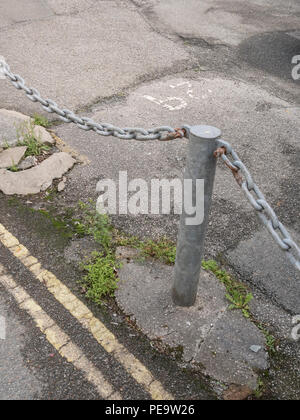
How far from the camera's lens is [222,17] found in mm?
10648

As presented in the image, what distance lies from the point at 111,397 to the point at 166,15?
380 inches

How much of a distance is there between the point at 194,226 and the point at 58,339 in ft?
4.62

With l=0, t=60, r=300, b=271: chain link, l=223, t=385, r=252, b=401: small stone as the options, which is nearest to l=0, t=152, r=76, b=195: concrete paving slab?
l=0, t=60, r=300, b=271: chain link

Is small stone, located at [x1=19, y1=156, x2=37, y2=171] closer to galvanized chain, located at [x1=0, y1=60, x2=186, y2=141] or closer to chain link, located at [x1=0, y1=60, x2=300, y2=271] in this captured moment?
chain link, located at [x1=0, y1=60, x2=300, y2=271]

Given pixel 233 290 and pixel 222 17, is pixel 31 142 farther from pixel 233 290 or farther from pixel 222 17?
pixel 222 17

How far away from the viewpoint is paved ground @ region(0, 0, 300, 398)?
388cm

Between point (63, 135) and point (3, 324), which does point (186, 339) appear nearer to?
point (3, 324)

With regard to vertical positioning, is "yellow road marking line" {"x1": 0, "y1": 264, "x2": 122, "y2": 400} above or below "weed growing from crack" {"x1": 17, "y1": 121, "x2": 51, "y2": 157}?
below

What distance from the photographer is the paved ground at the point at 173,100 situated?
12.7 feet

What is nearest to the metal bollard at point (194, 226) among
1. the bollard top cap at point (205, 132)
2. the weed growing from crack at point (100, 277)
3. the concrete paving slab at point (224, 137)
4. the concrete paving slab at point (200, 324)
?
the bollard top cap at point (205, 132)

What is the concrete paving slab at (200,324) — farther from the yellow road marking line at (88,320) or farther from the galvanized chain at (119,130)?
the galvanized chain at (119,130)

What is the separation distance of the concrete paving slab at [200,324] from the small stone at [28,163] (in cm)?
202

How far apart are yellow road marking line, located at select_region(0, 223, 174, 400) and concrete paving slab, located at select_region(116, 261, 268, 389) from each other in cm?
26

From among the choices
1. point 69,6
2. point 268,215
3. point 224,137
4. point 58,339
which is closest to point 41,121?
point 224,137
